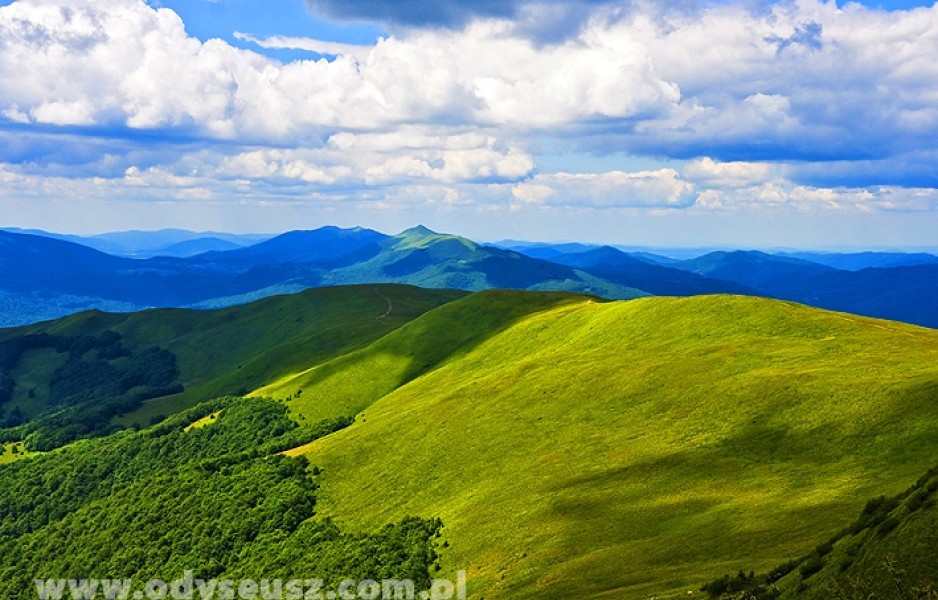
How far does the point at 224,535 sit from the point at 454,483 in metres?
39.7

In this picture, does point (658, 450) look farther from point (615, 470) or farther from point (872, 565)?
point (872, 565)

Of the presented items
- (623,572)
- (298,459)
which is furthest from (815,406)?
(298,459)

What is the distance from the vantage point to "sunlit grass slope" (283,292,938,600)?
5359 centimetres

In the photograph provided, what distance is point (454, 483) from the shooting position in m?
92.6

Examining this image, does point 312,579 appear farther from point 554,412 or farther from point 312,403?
point 312,403

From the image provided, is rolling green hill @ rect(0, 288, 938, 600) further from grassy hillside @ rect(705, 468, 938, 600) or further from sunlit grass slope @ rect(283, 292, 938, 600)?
sunlit grass slope @ rect(283, 292, 938, 600)

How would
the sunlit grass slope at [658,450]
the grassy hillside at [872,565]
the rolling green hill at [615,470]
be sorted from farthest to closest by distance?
the sunlit grass slope at [658,450] < the rolling green hill at [615,470] < the grassy hillside at [872,565]

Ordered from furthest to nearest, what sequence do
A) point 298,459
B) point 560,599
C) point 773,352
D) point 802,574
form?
point 298,459 → point 773,352 → point 560,599 → point 802,574

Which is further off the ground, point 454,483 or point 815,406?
point 815,406

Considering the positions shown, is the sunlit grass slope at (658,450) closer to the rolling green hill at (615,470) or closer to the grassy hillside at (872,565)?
the rolling green hill at (615,470)

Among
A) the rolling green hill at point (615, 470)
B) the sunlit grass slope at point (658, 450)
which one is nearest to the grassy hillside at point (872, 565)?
the rolling green hill at point (615, 470)

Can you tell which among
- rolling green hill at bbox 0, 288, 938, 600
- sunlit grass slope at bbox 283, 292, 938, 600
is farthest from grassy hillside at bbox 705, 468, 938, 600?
sunlit grass slope at bbox 283, 292, 938, 600

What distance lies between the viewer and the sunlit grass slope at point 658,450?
5359 centimetres

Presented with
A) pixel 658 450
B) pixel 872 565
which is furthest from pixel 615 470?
pixel 872 565
